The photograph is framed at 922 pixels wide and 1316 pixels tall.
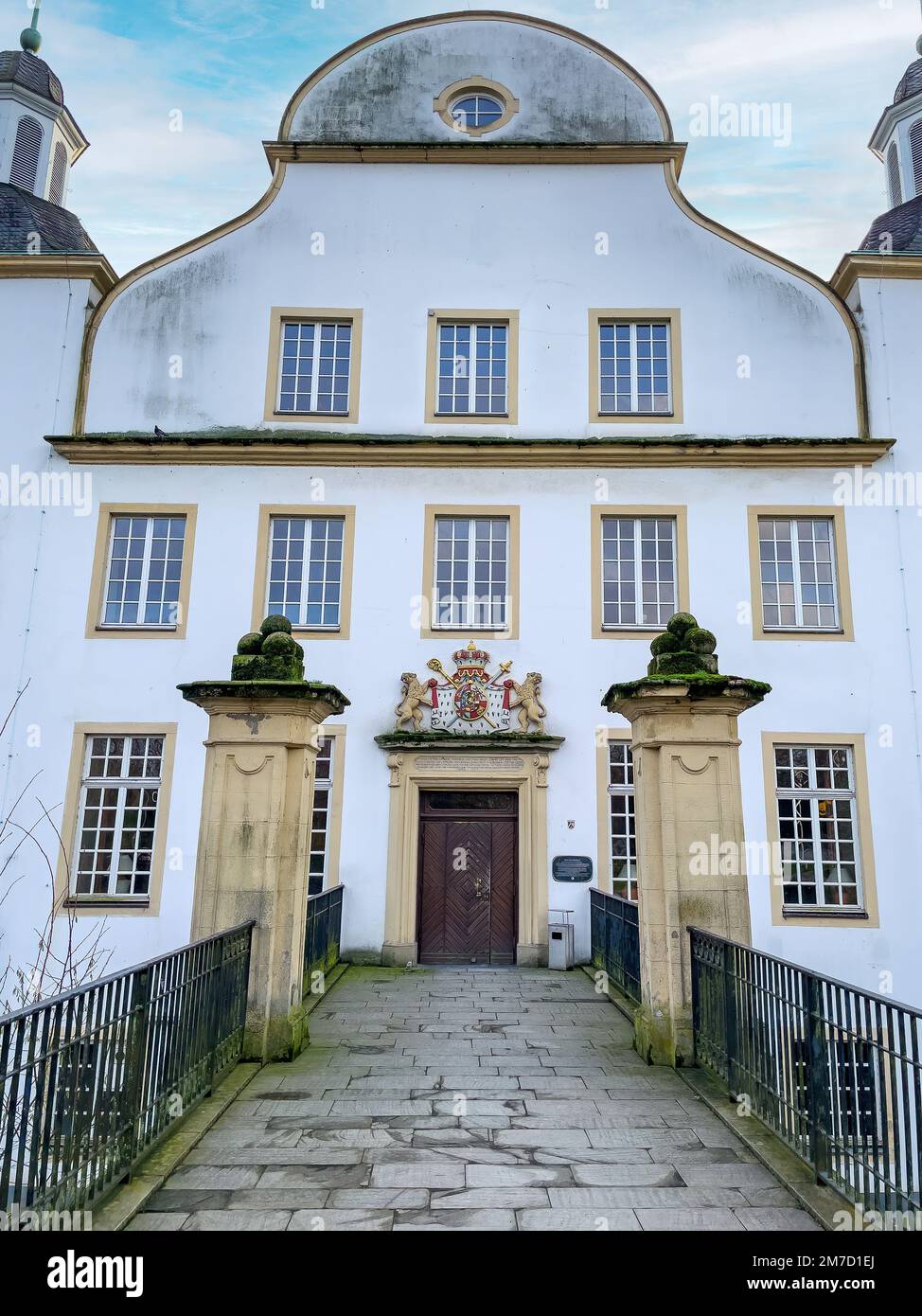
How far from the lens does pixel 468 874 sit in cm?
1391

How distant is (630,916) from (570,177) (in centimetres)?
1225

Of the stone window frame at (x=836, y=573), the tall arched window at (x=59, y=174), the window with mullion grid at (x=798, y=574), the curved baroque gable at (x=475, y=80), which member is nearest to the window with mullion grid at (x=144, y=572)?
the curved baroque gable at (x=475, y=80)

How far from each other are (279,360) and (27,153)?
27.1 feet

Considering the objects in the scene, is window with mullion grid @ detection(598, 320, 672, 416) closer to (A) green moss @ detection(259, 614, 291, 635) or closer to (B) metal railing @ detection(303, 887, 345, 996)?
(A) green moss @ detection(259, 614, 291, 635)

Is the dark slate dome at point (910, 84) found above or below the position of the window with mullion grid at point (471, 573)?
above

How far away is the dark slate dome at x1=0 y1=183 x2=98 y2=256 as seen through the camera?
635 inches

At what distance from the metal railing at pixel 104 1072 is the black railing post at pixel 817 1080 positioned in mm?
3581

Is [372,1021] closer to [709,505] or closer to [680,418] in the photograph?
[709,505]

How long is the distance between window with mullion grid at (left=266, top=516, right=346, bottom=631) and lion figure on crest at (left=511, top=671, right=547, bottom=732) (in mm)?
2941

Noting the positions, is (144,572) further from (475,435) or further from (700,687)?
(700,687)

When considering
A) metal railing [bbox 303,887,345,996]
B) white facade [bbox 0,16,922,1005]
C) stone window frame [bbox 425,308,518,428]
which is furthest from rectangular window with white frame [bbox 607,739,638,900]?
stone window frame [bbox 425,308,518,428]

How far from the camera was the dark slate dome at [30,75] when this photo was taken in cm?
1911

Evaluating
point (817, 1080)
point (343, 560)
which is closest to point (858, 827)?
point (343, 560)

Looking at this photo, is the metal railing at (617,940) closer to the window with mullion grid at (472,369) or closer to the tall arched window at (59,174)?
the window with mullion grid at (472,369)
